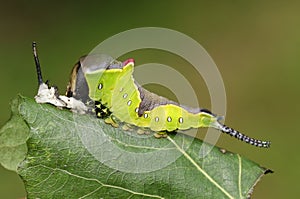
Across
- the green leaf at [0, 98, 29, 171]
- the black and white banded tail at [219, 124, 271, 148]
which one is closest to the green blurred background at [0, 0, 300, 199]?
the black and white banded tail at [219, 124, 271, 148]

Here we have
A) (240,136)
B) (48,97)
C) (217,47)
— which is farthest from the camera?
(217,47)

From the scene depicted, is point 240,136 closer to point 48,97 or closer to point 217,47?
point 48,97

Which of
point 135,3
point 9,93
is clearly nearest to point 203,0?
point 135,3

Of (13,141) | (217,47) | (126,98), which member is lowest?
(13,141)

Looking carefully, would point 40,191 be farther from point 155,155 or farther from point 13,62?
point 13,62

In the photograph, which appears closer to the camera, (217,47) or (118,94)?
(118,94)

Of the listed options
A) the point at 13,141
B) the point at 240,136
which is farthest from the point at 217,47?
the point at 13,141

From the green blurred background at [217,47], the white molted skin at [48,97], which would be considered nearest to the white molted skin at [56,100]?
the white molted skin at [48,97]

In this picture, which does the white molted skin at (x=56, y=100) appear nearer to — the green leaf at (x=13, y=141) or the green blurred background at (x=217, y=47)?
the green leaf at (x=13, y=141)
